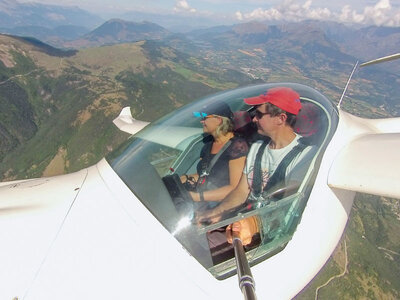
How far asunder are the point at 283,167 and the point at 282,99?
0.74 metres

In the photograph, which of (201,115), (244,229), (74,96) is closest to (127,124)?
(201,115)

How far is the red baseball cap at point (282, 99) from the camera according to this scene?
9.42ft

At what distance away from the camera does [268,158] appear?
268 cm

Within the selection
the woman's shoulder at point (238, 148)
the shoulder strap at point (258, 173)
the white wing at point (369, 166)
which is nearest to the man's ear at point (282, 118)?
the shoulder strap at point (258, 173)

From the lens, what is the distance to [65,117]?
12356 cm

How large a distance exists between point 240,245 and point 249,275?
34 cm

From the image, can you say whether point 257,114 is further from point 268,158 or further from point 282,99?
point 268,158

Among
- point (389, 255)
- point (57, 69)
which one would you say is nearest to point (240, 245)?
point (389, 255)

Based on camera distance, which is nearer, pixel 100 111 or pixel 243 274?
pixel 243 274

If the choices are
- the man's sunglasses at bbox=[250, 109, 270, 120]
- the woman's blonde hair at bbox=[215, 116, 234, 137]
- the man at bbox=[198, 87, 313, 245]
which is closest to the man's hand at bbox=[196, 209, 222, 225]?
the man at bbox=[198, 87, 313, 245]

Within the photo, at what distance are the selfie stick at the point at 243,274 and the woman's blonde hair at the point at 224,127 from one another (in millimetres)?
1076

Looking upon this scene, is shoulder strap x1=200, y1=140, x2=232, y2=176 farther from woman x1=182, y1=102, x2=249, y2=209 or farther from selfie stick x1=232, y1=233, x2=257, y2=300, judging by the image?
selfie stick x1=232, y1=233, x2=257, y2=300

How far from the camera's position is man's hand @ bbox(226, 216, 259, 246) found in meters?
2.43

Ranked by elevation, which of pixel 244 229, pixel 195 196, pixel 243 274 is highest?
pixel 195 196
